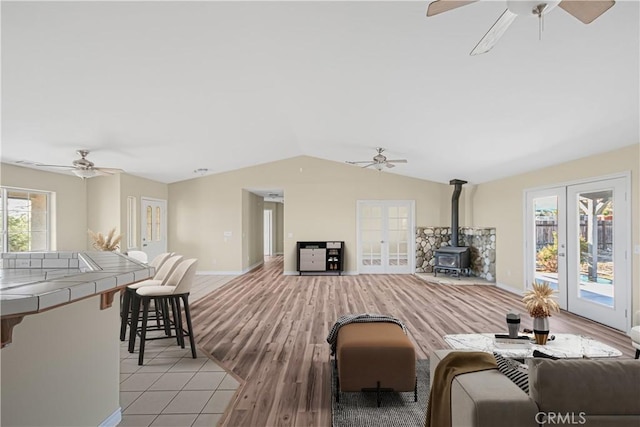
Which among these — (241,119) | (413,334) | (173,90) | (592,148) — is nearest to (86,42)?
(173,90)

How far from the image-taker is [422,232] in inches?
359

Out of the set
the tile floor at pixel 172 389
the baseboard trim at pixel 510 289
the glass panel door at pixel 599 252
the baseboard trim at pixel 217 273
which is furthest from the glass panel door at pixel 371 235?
the tile floor at pixel 172 389

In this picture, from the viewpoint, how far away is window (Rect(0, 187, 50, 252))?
18.9 ft

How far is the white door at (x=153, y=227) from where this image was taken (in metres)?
8.21

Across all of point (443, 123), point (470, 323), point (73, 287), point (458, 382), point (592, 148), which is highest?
point (443, 123)

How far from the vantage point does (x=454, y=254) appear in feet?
26.7

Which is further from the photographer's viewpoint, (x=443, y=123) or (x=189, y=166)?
(x=189, y=166)

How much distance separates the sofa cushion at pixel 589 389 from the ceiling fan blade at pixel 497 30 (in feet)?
5.29

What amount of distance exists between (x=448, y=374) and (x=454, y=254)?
6.95 metres

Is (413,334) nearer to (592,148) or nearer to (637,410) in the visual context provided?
(637,410)

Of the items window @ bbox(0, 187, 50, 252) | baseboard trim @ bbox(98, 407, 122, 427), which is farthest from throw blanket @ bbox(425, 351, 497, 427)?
window @ bbox(0, 187, 50, 252)

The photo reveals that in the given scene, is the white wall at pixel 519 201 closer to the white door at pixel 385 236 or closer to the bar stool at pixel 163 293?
the white door at pixel 385 236

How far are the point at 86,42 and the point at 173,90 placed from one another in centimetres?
119

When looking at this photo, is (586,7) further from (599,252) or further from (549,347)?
(599,252)
